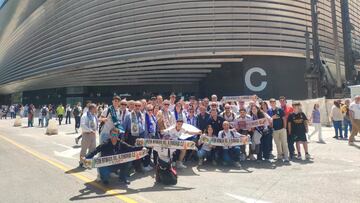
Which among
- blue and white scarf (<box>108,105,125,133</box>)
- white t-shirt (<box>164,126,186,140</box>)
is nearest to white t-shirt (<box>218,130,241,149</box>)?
white t-shirt (<box>164,126,186,140</box>)

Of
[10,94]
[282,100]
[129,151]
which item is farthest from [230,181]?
[10,94]

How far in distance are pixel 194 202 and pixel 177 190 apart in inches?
35.6

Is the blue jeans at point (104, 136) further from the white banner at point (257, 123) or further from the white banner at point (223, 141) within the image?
the white banner at point (257, 123)

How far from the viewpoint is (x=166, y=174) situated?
277 inches

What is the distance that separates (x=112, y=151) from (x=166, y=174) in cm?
129

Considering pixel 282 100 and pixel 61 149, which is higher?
pixel 282 100

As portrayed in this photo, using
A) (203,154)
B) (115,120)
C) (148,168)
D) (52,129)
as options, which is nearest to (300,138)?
(203,154)

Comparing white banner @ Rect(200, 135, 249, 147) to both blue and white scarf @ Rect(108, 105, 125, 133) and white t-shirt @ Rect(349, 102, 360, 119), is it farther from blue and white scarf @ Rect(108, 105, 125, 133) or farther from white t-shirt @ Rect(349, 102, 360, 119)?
white t-shirt @ Rect(349, 102, 360, 119)

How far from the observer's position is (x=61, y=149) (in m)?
12.4

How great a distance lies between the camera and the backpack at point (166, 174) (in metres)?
6.97

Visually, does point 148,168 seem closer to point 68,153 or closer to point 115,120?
point 115,120

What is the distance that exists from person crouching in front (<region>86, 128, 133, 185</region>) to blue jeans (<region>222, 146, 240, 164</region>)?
281 cm

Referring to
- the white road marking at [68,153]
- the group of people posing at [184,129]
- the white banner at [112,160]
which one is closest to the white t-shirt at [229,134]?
the group of people posing at [184,129]

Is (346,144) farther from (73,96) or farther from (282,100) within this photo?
(73,96)
